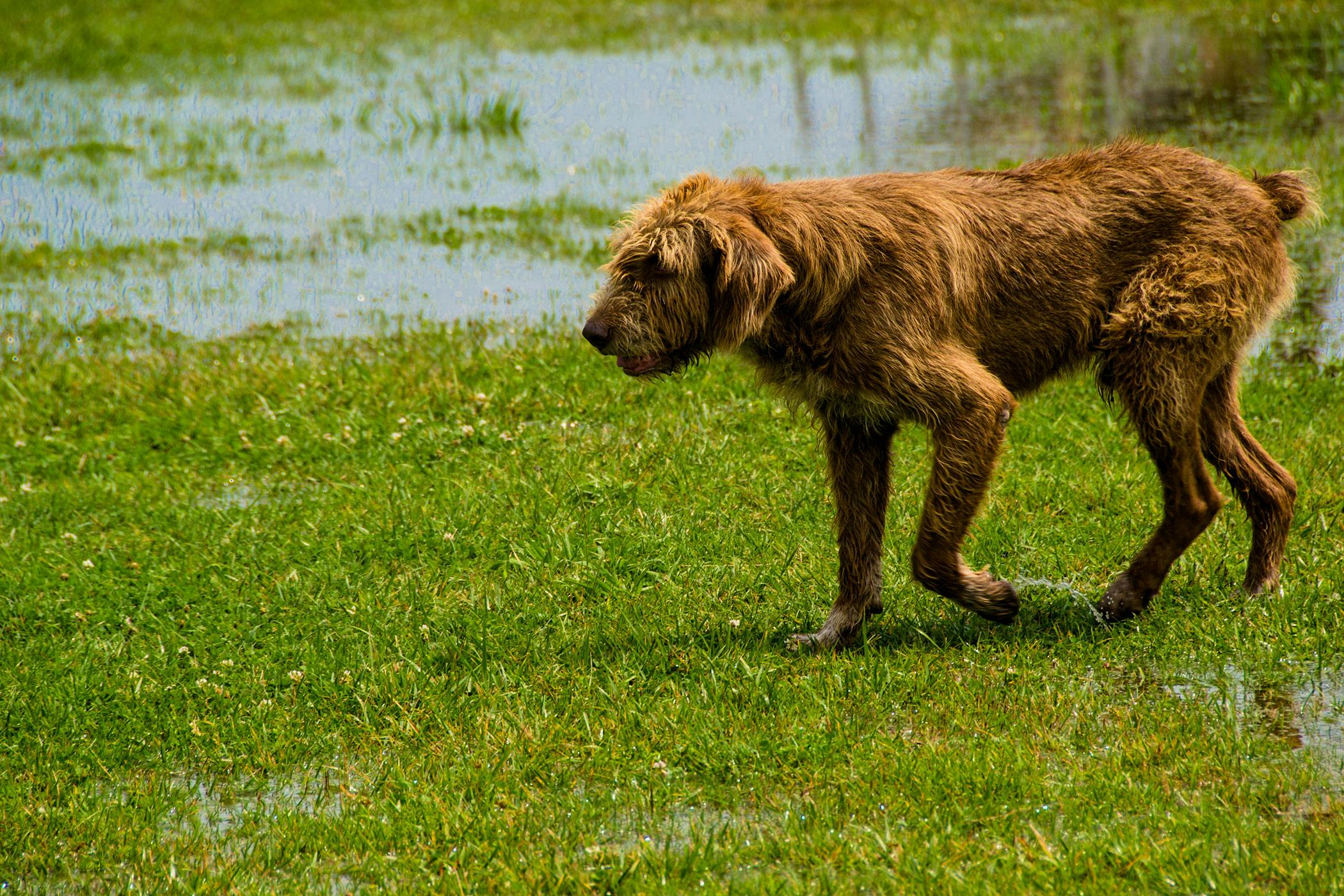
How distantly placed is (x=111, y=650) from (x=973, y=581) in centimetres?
331

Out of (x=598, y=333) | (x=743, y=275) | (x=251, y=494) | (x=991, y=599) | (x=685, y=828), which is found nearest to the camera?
(x=685, y=828)

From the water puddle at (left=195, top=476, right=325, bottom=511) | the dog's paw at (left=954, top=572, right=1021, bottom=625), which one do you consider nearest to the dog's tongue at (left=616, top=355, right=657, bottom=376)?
the dog's paw at (left=954, top=572, right=1021, bottom=625)

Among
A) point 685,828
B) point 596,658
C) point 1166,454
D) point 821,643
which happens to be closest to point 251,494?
point 596,658

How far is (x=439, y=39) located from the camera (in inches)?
909

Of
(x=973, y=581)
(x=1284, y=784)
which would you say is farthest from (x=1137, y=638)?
(x=1284, y=784)

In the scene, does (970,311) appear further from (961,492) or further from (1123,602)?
(1123,602)

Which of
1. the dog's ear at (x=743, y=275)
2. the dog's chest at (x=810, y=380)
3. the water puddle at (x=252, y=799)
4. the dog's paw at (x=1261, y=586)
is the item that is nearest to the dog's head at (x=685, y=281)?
the dog's ear at (x=743, y=275)

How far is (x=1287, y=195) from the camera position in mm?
5332

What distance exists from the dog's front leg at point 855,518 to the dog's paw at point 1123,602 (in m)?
0.84

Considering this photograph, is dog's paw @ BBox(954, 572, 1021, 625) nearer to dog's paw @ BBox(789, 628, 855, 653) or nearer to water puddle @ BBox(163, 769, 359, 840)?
dog's paw @ BBox(789, 628, 855, 653)

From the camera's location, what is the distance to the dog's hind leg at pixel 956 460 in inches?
191

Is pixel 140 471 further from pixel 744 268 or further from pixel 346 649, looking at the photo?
pixel 744 268

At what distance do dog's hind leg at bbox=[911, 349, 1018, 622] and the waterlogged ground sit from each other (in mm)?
311

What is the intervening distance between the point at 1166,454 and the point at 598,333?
208cm
